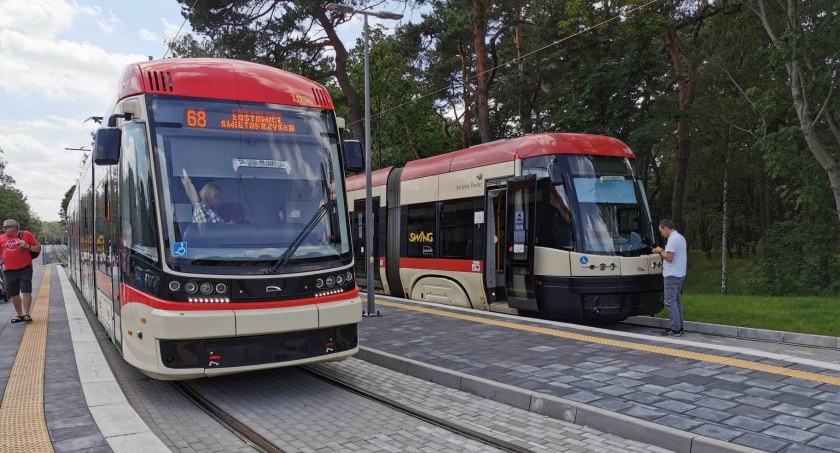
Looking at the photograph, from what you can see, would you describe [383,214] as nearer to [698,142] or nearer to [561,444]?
[561,444]

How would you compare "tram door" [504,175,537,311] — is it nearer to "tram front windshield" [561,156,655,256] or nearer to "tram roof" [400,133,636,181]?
"tram roof" [400,133,636,181]

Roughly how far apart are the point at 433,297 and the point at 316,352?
7.18m

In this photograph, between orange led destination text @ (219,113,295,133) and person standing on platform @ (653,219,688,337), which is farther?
person standing on platform @ (653,219,688,337)

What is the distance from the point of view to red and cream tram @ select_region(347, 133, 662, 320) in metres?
9.66

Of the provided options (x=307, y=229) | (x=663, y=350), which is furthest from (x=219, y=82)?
(x=663, y=350)

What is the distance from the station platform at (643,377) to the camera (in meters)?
4.71

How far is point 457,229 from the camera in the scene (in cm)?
1223

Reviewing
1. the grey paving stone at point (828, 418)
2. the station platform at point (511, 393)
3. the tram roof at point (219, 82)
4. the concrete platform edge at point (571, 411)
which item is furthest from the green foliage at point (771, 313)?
the tram roof at point (219, 82)

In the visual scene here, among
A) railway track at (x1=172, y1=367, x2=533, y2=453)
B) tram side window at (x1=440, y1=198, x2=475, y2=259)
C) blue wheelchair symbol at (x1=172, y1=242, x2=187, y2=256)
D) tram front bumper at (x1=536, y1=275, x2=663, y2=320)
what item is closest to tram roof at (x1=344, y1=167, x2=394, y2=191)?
tram side window at (x1=440, y1=198, x2=475, y2=259)

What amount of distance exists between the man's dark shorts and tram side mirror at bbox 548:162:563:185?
9.35 m

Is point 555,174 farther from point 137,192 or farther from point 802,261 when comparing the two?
Answer: point 802,261

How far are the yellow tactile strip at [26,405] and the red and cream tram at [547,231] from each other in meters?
7.28

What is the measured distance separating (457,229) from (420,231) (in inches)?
56.4

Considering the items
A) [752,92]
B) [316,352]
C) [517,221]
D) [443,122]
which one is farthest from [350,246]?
[443,122]
